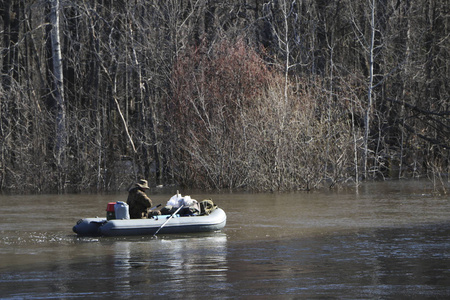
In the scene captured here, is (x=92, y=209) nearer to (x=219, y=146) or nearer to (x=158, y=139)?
(x=219, y=146)

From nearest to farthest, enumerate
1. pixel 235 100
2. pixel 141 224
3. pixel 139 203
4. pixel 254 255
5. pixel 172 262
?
pixel 172 262, pixel 254 255, pixel 141 224, pixel 139 203, pixel 235 100

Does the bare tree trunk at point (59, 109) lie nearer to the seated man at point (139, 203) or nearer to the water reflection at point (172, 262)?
the seated man at point (139, 203)

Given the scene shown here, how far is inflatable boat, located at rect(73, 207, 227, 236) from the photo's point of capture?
1633cm

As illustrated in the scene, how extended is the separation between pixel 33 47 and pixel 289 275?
2826 centimetres

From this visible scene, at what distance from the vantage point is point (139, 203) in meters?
17.0

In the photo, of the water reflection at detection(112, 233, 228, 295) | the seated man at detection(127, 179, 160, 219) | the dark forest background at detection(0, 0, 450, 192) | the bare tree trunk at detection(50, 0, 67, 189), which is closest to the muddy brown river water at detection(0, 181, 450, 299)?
the water reflection at detection(112, 233, 228, 295)

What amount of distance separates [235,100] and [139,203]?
1166 centimetres

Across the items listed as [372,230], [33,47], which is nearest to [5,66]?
[33,47]

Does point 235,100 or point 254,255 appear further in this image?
point 235,100

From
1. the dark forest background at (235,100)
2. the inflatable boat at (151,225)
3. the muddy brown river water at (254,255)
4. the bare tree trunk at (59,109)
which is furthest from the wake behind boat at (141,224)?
the bare tree trunk at (59,109)

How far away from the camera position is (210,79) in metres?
29.5

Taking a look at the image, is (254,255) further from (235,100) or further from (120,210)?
(235,100)

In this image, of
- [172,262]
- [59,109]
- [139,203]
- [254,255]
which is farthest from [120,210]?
[59,109]

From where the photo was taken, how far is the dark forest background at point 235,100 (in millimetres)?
26891
